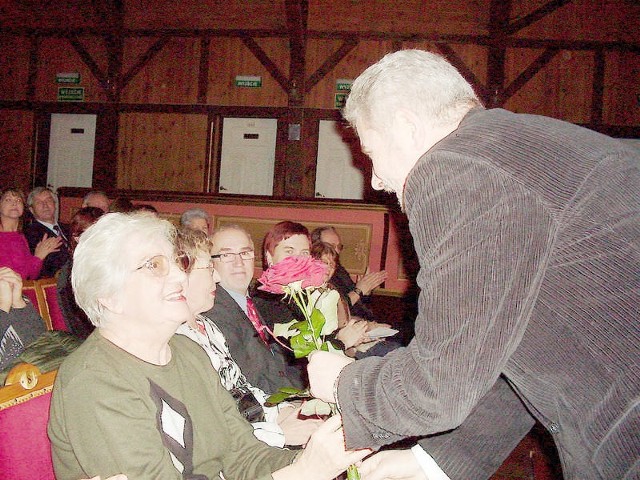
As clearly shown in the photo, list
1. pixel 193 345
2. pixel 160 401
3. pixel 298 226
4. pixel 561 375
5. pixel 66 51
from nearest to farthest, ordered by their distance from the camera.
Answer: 1. pixel 561 375
2. pixel 160 401
3. pixel 193 345
4. pixel 298 226
5. pixel 66 51

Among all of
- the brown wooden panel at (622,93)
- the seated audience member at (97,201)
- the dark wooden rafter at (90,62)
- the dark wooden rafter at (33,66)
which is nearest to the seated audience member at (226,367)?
the seated audience member at (97,201)

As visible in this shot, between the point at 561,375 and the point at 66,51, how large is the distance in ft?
34.8

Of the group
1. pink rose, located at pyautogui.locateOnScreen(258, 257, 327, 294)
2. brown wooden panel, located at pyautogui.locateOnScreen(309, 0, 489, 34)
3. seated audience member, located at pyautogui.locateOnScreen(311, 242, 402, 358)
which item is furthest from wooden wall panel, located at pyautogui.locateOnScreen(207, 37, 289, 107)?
pink rose, located at pyautogui.locateOnScreen(258, 257, 327, 294)

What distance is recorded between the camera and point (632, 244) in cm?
97

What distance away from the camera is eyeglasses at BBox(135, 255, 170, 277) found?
5.46ft

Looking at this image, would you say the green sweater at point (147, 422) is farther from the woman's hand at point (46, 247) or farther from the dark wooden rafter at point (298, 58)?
the dark wooden rafter at point (298, 58)

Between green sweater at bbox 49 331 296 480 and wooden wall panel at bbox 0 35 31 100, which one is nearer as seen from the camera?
green sweater at bbox 49 331 296 480

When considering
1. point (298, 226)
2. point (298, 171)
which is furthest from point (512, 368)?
point (298, 171)

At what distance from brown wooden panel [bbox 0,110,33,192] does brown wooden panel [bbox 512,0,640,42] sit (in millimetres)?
8366

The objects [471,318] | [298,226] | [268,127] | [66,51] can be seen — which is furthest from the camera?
[66,51]

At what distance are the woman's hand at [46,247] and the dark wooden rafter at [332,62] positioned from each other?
15.6 ft

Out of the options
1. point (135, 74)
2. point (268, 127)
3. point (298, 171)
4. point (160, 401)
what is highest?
point (135, 74)

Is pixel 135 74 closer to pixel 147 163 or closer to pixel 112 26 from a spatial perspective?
pixel 112 26

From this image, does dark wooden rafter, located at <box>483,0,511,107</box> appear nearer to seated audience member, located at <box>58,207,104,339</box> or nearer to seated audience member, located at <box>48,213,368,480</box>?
seated audience member, located at <box>58,207,104,339</box>
